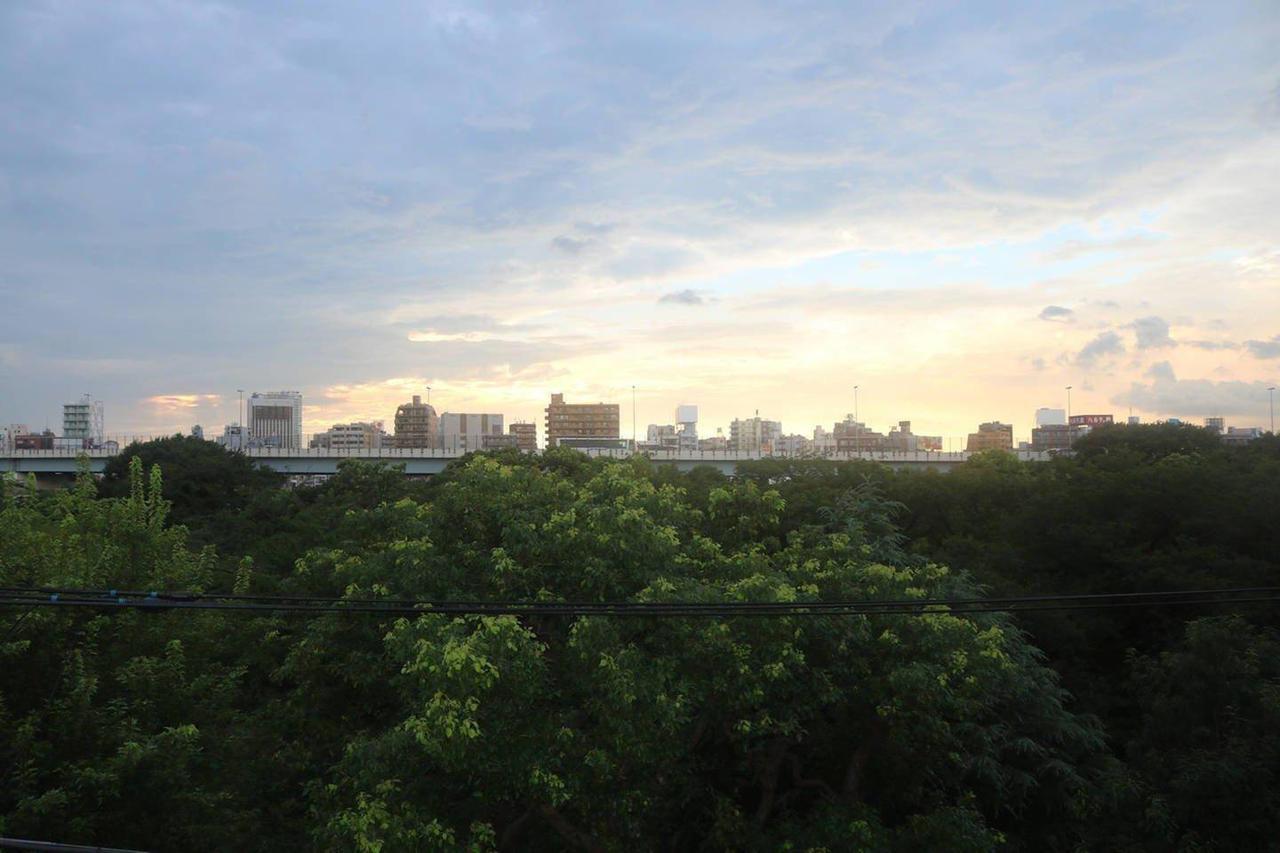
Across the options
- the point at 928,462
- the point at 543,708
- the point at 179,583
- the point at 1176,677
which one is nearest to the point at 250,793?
the point at 179,583

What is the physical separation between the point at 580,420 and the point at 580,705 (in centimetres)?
11951

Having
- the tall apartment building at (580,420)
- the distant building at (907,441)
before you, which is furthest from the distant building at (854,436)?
the tall apartment building at (580,420)

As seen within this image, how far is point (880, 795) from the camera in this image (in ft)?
45.0

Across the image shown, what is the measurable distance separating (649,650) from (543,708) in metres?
1.55

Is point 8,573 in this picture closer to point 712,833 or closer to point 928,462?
point 712,833

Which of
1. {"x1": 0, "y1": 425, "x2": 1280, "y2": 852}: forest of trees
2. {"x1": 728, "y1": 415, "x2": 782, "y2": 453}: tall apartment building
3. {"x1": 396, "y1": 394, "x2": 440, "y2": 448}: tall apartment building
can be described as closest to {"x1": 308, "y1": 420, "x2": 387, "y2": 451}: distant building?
{"x1": 396, "y1": 394, "x2": 440, "y2": 448}: tall apartment building

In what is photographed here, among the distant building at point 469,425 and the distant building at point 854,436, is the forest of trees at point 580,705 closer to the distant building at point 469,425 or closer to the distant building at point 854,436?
the distant building at point 854,436

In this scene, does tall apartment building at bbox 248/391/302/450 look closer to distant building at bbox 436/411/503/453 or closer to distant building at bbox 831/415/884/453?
distant building at bbox 436/411/503/453

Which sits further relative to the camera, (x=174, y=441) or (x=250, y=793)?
(x=174, y=441)

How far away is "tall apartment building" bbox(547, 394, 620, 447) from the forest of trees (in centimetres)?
11124

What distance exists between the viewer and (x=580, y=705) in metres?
10.8

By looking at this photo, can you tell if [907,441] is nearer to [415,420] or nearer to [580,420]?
[580,420]

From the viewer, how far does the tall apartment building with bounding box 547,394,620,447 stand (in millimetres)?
130125

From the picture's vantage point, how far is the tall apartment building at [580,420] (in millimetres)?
130125
